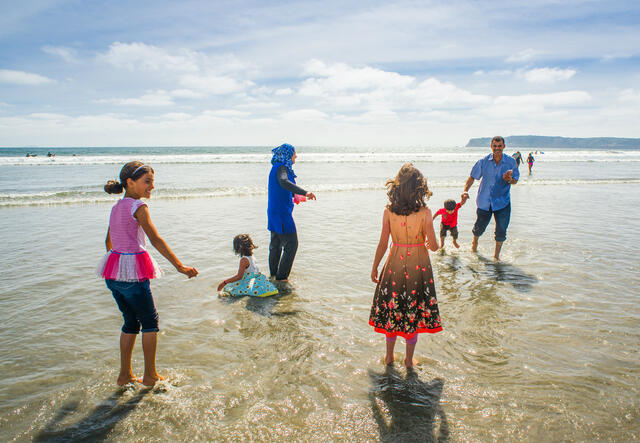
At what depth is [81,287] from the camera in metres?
5.53

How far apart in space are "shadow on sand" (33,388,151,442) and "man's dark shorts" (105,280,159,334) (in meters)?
0.55

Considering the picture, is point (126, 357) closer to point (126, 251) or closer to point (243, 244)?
point (126, 251)

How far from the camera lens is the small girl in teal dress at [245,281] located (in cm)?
523

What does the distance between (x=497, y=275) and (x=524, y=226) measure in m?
4.40

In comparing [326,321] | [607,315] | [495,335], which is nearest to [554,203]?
[607,315]

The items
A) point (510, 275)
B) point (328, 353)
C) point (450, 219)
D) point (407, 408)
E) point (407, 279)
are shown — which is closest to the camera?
point (407, 408)

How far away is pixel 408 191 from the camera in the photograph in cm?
317

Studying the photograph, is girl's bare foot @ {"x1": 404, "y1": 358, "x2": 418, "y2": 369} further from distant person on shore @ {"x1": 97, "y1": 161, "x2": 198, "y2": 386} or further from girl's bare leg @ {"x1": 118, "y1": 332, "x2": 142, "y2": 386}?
girl's bare leg @ {"x1": 118, "y1": 332, "x2": 142, "y2": 386}

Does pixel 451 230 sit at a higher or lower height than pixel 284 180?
lower

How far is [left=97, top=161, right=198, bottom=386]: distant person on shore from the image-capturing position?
296 centimetres

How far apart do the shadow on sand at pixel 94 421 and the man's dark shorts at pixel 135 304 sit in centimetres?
55

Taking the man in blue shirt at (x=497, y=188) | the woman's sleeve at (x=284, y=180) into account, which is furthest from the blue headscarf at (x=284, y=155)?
the man in blue shirt at (x=497, y=188)

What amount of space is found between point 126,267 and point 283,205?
9.40 feet

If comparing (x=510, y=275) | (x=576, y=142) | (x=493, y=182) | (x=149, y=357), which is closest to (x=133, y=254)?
(x=149, y=357)
